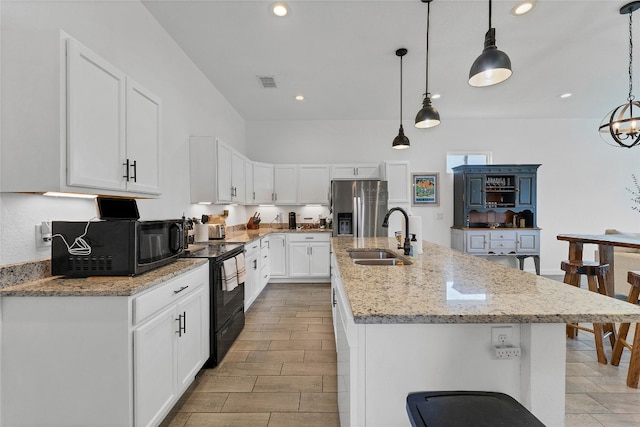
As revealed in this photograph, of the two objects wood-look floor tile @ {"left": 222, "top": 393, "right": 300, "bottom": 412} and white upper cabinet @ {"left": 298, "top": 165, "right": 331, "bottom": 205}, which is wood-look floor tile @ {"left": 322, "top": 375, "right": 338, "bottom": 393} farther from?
white upper cabinet @ {"left": 298, "top": 165, "right": 331, "bottom": 205}

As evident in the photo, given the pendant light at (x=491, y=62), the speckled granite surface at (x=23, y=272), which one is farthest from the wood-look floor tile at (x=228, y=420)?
the pendant light at (x=491, y=62)

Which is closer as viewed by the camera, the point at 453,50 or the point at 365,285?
the point at 365,285

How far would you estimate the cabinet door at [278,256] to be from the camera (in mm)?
5012

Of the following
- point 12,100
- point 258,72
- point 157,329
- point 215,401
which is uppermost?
point 258,72

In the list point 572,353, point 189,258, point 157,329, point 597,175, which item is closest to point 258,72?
point 189,258

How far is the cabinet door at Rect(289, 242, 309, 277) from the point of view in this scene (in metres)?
5.02

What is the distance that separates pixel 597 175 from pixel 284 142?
6.23 meters

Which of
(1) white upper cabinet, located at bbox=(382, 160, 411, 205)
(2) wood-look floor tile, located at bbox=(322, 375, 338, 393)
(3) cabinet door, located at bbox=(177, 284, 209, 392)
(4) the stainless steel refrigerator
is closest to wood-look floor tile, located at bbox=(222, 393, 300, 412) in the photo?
(2) wood-look floor tile, located at bbox=(322, 375, 338, 393)

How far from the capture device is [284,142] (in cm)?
580

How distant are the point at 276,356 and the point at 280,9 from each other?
305cm

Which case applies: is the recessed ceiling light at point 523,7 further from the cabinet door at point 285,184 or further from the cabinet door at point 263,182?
the cabinet door at point 263,182

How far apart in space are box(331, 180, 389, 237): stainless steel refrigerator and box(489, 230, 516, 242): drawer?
1955 mm

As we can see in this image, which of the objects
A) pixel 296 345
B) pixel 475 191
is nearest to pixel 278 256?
pixel 296 345

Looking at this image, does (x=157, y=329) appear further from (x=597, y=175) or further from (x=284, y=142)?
(x=597, y=175)
